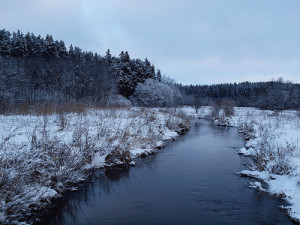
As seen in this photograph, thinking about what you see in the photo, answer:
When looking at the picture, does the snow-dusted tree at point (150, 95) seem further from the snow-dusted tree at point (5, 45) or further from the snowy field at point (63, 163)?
the snowy field at point (63, 163)

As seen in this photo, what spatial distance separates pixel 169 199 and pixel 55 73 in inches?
1583

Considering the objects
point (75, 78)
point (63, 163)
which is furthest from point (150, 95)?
point (63, 163)

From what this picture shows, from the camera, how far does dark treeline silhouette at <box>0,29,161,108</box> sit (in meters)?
35.2

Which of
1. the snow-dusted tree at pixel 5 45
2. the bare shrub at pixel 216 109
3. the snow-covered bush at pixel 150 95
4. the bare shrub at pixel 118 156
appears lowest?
the bare shrub at pixel 118 156

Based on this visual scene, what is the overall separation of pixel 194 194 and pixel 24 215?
4.91 m

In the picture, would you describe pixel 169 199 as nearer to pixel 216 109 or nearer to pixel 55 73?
pixel 216 109

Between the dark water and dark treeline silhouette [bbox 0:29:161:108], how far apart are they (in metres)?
24.9

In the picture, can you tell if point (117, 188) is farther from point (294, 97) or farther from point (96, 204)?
point (294, 97)

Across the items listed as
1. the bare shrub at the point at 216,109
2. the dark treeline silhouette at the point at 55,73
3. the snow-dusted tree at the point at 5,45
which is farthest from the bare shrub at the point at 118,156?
the snow-dusted tree at the point at 5,45

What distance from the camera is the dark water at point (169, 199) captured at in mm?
5355

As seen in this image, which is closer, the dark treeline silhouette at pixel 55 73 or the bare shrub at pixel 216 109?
the dark treeline silhouette at pixel 55 73

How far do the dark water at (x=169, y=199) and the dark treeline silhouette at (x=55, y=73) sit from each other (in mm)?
Answer: 24942

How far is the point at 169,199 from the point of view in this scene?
252 inches

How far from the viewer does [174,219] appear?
210 inches
